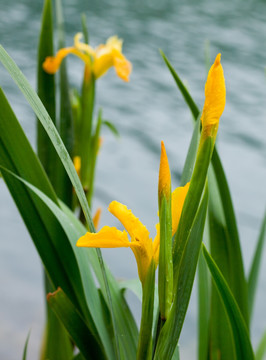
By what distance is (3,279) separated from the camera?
128 centimetres

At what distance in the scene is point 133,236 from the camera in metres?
0.38

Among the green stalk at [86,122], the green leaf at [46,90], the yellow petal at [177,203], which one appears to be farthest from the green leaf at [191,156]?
the green stalk at [86,122]

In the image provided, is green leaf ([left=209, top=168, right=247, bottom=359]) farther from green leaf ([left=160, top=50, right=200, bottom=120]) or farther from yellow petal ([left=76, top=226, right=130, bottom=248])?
yellow petal ([left=76, top=226, right=130, bottom=248])

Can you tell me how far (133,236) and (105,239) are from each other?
0.02 m

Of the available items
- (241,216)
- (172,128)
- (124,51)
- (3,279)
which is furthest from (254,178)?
(124,51)

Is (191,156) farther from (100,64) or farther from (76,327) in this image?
(100,64)

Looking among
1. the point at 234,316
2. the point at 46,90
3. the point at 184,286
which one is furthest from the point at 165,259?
the point at 46,90

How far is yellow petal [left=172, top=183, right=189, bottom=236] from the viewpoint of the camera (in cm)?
40

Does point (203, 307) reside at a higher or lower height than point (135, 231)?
lower

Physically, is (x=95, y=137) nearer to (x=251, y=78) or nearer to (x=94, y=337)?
(x=94, y=337)

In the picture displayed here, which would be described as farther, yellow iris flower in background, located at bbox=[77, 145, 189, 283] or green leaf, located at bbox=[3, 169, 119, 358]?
green leaf, located at bbox=[3, 169, 119, 358]

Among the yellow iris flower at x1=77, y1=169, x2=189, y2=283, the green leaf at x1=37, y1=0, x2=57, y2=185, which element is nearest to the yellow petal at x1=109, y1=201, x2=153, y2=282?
the yellow iris flower at x1=77, y1=169, x2=189, y2=283

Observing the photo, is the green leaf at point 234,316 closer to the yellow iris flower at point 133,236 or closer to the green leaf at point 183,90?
the yellow iris flower at point 133,236

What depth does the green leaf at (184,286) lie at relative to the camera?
14.8 inches
